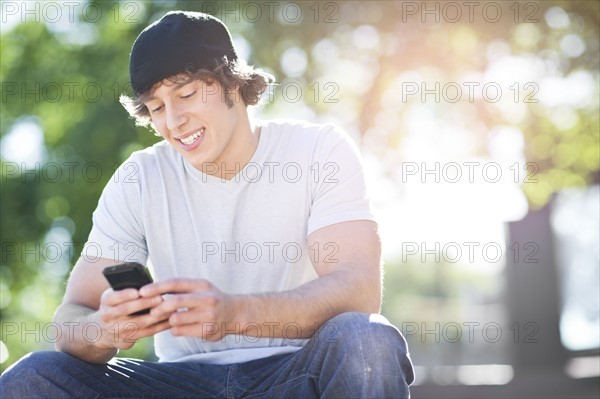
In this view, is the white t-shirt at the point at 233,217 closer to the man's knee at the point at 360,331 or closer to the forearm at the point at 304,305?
the forearm at the point at 304,305

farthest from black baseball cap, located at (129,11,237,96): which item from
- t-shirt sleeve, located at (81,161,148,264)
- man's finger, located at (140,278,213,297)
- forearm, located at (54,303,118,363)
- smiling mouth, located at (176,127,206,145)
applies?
man's finger, located at (140,278,213,297)

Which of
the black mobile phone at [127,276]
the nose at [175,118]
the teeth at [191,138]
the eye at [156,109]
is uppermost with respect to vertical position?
the eye at [156,109]

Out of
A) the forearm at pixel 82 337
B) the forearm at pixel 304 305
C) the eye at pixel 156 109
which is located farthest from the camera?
the eye at pixel 156 109

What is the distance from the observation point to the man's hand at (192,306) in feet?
8.10

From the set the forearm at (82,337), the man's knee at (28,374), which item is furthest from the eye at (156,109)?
the man's knee at (28,374)

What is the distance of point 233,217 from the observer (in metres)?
3.39

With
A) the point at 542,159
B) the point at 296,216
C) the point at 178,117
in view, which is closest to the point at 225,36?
the point at 178,117

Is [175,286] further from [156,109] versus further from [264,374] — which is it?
[156,109]

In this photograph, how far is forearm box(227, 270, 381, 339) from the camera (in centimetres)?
262

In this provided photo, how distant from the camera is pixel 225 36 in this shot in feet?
11.7

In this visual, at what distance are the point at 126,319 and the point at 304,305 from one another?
58cm

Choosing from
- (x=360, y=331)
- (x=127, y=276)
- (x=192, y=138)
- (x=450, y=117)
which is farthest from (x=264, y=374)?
(x=450, y=117)

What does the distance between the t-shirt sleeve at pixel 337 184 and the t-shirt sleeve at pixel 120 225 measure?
2.34 feet

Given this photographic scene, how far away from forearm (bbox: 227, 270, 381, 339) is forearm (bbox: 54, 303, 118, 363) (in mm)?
539
